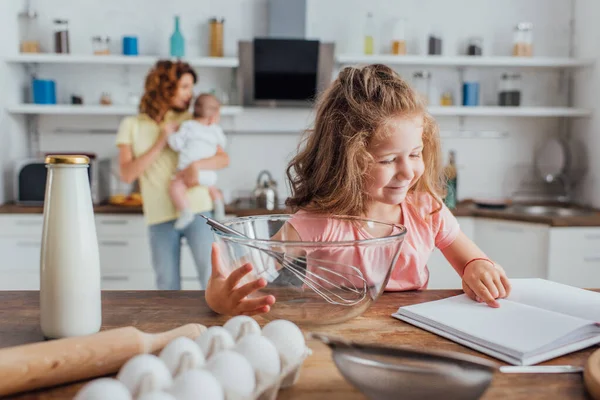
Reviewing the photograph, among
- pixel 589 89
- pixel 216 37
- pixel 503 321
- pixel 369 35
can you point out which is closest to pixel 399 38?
pixel 369 35

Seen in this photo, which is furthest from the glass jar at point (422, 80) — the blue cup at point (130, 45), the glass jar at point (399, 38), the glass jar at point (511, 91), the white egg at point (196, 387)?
the white egg at point (196, 387)

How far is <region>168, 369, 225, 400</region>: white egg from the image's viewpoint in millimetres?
501

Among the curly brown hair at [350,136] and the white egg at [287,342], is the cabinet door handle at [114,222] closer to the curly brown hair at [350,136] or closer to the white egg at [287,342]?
the curly brown hair at [350,136]

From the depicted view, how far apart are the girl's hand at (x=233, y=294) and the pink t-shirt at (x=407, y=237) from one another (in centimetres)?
11

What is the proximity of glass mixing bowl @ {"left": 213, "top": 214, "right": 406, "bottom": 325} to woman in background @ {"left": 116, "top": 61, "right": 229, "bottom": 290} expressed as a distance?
1870mm

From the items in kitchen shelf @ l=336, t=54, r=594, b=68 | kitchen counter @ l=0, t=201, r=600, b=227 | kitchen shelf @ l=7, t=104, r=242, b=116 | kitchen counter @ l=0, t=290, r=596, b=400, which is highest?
kitchen shelf @ l=336, t=54, r=594, b=68

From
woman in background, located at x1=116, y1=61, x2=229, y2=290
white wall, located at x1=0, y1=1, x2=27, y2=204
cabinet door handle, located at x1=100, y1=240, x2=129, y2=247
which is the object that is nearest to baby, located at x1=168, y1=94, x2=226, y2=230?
woman in background, located at x1=116, y1=61, x2=229, y2=290

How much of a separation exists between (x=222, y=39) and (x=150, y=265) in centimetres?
142

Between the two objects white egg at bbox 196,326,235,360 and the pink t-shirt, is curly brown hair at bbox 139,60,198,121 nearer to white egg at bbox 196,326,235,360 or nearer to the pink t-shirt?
the pink t-shirt

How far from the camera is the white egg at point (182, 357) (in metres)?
0.57

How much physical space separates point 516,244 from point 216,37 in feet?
6.87

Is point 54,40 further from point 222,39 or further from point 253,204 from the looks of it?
point 253,204

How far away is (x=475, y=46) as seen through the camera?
11.4 feet

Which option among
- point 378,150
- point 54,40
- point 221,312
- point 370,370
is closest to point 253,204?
point 54,40
